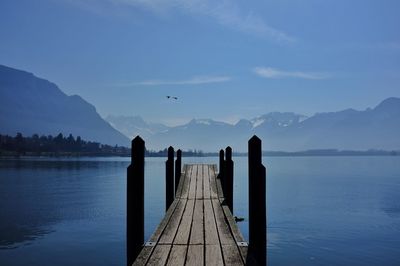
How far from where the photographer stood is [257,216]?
7621 millimetres

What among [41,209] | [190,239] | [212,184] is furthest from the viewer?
[41,209]

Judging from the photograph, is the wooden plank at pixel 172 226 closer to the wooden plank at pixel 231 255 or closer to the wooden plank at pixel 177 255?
the wooden plank at pixel 177 255

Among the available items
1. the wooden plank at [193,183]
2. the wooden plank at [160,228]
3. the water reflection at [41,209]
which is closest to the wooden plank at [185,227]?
the wooden plank at [160,228]

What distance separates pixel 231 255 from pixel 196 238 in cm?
143

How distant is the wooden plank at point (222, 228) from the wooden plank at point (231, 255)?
321 millimetres

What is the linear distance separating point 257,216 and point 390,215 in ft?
133

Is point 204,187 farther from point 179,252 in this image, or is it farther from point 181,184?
point 179,252

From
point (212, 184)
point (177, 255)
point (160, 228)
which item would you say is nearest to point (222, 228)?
point (160, 228)

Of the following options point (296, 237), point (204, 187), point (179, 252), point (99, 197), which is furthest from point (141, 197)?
point (99, 197)

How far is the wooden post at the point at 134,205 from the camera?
8.25m

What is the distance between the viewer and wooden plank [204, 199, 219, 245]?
8.51m

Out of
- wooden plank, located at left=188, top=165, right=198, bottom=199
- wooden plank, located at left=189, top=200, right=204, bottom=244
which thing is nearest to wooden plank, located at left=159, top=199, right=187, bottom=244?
wooden plank, located at left=189, top=200, right=204, bottom=244

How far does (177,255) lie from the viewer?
7488 millimetres

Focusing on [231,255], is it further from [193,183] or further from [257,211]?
[193,183]
